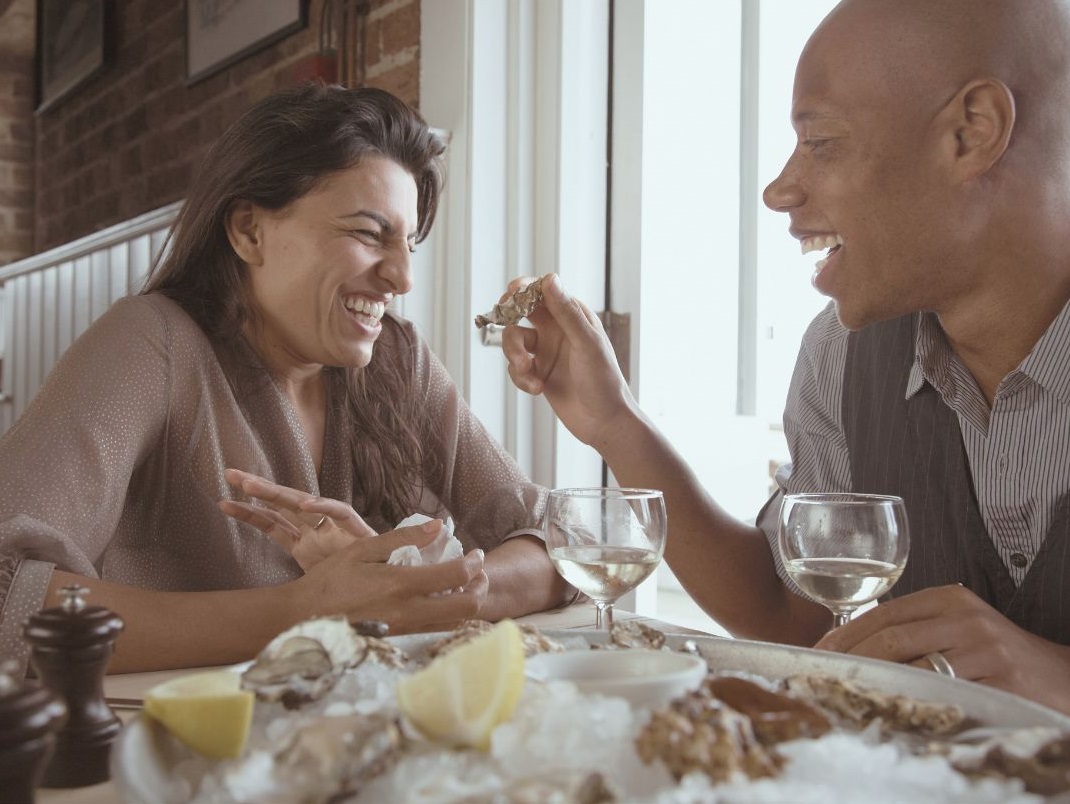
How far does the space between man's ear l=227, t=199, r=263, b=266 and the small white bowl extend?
127 centimetres

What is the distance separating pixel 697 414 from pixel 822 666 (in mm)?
1962

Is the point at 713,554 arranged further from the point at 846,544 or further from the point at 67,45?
the point at 67,45

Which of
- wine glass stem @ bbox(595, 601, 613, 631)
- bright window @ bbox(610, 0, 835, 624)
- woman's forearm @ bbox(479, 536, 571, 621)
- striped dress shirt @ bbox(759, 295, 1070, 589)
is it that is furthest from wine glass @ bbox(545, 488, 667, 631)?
bright window @ bbox(610, 0, 835, 624)

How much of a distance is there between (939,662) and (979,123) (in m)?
0.61

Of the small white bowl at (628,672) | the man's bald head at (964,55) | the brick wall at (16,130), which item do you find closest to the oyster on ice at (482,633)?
the small white bowl at (628,672)

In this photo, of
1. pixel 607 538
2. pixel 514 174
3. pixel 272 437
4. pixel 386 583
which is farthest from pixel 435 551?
pixel 514 174

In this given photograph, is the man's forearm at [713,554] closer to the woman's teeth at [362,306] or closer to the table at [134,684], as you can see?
the table at [134,684]

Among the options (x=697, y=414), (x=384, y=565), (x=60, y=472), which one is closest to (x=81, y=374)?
(x=60, y=472)

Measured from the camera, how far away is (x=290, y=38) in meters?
3.03

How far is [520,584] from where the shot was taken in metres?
1.37

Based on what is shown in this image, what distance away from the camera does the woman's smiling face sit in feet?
5.52

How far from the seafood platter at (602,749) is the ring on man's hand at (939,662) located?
1.01ft

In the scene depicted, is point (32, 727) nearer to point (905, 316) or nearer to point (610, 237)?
point (905, 316)

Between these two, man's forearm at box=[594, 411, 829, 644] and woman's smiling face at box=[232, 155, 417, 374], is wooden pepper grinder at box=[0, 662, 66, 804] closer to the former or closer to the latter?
man's forearm at box=[594, 411, 829, 644]
